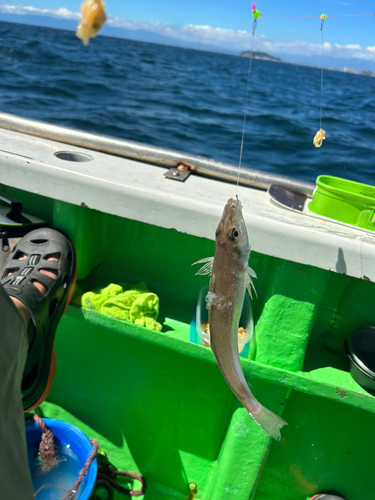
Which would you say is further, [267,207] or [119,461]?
[119,461]

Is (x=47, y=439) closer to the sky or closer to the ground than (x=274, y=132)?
closer to the ground

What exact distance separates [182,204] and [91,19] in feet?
3.62

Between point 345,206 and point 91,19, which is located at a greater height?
point 91,19

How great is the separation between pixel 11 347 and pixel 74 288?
1.06 metres

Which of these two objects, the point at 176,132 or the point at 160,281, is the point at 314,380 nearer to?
the point at 160,281

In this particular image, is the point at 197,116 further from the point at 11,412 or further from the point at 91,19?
the point at 11,412

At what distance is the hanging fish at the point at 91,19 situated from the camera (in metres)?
2.08

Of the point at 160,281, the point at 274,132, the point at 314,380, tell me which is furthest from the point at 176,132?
the point at 314,380

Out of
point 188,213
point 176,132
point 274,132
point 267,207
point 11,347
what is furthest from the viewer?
point 274,132

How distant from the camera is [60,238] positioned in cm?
211

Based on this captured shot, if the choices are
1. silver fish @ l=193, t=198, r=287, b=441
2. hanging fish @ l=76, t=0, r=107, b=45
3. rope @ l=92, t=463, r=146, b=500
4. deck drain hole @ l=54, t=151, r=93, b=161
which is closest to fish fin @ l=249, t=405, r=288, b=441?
silver fish @ l=193, t=198, r=287, b=441

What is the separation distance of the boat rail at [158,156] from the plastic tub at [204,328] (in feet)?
2.33

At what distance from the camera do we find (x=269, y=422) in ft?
4.42

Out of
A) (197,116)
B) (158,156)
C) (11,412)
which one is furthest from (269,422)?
(197,116)
